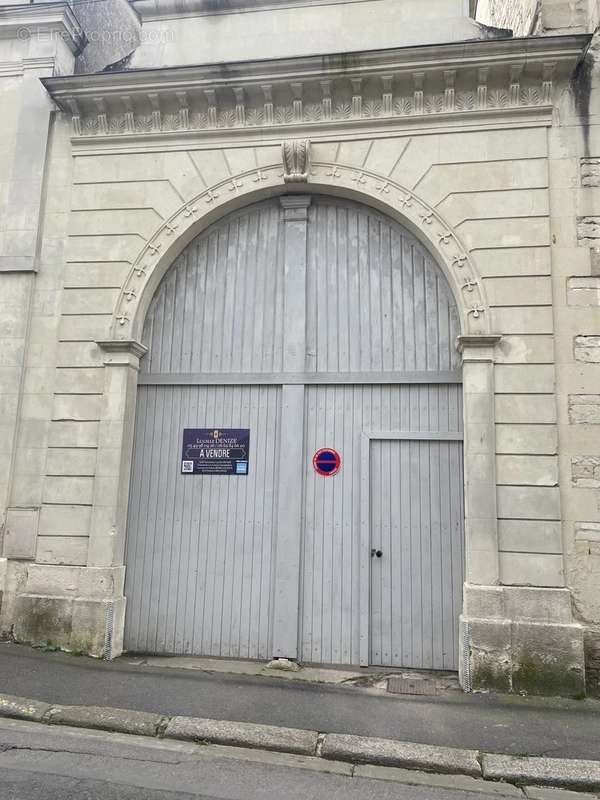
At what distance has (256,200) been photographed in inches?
267

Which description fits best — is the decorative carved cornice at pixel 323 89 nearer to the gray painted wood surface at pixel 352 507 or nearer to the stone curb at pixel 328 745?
the gray painted wood surface at pixel 352 507

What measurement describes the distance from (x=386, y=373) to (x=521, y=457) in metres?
1.54

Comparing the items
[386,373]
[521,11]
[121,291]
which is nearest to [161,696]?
[386,373]

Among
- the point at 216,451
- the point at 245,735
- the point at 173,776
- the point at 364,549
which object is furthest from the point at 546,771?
the point at 216,451

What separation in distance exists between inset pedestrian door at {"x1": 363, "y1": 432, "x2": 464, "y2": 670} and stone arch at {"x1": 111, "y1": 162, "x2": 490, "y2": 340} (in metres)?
1.54

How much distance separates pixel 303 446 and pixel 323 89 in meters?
3.76

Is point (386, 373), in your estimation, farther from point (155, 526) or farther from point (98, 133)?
point (98, 133)

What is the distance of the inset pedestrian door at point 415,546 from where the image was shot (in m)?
5.79

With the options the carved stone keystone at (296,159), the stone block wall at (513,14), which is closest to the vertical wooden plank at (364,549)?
the carved stone keystone at (296,159)

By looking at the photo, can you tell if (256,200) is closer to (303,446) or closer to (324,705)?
(303,446)

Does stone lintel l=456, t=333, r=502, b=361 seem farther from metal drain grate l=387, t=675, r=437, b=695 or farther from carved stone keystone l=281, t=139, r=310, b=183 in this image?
metal drain grate l=387, t=675, r=437, b=695

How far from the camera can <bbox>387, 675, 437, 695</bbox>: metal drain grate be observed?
5.21 m

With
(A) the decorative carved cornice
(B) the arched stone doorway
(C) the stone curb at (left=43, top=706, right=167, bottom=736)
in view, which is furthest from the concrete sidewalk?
(A) the decorative carved cornice

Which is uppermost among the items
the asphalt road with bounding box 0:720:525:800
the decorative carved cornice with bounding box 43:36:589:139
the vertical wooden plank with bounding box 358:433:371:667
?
the decorative carved cornice with bounding box 43:36:589:139
